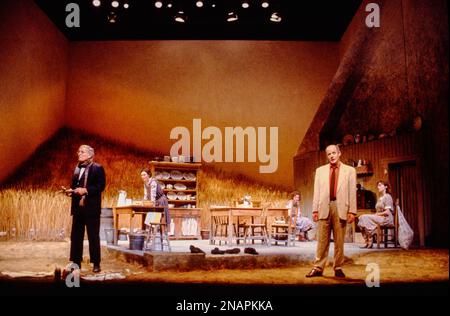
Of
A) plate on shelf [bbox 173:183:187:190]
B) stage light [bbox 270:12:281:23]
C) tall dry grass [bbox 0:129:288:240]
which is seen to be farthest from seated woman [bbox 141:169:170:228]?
stage light [bbox 270:12:281:23]

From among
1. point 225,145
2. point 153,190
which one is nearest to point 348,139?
point 225,145

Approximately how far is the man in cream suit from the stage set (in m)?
0.02

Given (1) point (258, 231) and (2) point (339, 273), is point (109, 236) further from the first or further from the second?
(2) point (339, 273)

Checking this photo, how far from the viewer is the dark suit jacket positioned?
4.69 metres

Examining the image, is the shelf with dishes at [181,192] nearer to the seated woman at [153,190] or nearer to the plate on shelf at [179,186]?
the plate on shelf at [179,186]

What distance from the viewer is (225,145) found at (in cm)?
1173

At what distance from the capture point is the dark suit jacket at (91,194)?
469 cm

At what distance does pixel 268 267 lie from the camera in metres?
5.89

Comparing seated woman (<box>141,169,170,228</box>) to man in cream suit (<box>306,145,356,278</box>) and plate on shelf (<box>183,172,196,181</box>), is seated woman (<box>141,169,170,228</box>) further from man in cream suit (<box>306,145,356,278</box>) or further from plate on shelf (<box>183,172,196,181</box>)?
plate on shelf (<box>183,172,196,181</box>)

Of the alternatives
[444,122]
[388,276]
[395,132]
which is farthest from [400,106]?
[388,276]

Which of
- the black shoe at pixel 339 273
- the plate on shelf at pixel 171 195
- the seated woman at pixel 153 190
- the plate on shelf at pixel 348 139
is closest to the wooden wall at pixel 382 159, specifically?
the plate on shelf at pixel 348 139

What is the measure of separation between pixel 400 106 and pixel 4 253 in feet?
25.7

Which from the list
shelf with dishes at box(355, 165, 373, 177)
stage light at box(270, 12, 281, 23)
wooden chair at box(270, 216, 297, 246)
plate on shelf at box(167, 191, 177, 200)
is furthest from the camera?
plate on shelf at box(167, 191, 177, 200)
